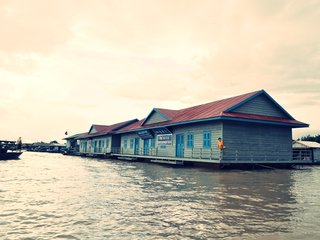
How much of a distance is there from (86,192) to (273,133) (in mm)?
18520

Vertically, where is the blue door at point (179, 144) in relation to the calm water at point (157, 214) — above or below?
above

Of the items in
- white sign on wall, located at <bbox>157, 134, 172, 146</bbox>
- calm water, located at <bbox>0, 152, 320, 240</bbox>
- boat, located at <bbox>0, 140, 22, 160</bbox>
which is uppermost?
→ white sign on wall, located at <bbox>157, 134, 172, 146</bbox>

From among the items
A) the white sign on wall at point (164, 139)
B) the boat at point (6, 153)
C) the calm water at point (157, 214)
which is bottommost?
the calm water at point (157, 214)

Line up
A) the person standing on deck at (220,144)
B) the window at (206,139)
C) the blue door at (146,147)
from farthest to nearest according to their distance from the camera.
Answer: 1. the blue door at (146,147)
2. the window at (206,139)
3. the person standing on deck at (220,144)

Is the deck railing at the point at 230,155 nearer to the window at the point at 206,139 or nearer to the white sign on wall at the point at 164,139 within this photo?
the window at the point at 206,139

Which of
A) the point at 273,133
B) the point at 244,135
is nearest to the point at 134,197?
the point at 244,135

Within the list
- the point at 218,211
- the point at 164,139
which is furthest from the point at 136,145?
the point at 218,211

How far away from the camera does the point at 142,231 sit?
512 cm

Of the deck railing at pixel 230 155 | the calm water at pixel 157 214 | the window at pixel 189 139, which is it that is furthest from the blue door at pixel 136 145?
the calm water at pixel 157 214

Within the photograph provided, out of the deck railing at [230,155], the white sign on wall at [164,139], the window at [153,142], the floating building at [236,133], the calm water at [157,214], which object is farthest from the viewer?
the window at [153,142]

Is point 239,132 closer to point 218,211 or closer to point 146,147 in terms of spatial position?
point 146,147

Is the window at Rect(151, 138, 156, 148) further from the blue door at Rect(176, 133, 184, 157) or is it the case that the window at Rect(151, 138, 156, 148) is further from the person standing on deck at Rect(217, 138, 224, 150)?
the person standing on deck at Rect(217, 138, 224, 150)

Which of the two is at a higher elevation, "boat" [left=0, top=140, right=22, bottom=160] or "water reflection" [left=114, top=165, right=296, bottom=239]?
"boat" [left=0, top=140, right=22, bottom=160]

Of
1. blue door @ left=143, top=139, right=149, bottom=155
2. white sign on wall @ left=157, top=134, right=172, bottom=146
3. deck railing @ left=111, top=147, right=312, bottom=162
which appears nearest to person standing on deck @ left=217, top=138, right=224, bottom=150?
deck railing @ left=111, top=147, right=312, bottom=162
